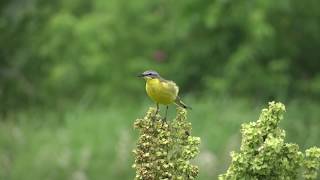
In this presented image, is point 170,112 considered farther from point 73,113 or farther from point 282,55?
point 282,55

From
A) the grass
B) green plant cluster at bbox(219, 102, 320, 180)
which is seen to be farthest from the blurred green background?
green plant cluster at bbox(219, 102, 320, 180)

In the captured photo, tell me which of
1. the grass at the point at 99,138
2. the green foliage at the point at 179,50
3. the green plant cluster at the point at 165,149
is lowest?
the green plant cluster at the point at 165,149

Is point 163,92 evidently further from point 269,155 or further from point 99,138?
point 99,138

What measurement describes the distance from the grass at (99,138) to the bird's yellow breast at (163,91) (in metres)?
5.29

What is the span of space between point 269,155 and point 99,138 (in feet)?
26.0

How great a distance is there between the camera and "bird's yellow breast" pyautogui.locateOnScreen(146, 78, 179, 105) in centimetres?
440

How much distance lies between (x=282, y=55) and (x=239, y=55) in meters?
0.87

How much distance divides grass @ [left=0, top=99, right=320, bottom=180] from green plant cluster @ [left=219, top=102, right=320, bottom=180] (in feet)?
21.2

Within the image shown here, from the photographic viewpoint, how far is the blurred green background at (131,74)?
10.4m

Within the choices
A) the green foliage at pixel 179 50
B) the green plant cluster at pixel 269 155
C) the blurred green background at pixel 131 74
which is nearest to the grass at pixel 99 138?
the blurred green background at pixel 131 74

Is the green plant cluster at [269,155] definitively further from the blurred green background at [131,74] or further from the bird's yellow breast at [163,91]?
the blurred green background at [131,74]

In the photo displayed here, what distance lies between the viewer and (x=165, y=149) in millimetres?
3543

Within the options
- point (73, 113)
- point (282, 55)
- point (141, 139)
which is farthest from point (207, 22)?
point (141, 139)

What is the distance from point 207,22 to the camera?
14.2 meters
